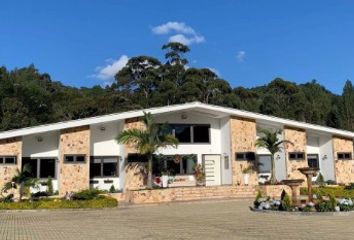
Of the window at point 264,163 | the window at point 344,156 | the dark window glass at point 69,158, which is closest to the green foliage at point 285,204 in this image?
the dark window glass at point 69,158

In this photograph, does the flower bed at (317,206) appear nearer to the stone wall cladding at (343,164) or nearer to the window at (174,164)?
the window at (174,164)

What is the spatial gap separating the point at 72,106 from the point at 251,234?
36.7m

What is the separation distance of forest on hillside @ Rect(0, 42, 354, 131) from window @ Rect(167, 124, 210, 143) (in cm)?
1983

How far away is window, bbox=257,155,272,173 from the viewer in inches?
1068

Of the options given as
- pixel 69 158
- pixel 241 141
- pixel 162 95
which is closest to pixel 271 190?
pixel 241 141

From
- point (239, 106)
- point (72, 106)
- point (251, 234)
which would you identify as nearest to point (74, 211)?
point (251, 234)

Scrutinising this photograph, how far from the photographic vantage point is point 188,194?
21.7 m

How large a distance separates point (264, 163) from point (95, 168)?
10.3 m

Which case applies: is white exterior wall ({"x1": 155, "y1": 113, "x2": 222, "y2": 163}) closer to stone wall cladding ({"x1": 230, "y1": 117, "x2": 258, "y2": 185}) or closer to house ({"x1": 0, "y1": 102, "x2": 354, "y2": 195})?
house ({"x1": 0, "y1": 102, "x2": 354, "y2": 195})

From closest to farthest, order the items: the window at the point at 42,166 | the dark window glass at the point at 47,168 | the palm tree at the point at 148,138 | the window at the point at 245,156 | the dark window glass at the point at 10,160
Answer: the dark window glass at the point at 10,160, the palm tree at the point at 148,138, the window at the point at 42,166, the dark window glass at the point at 47,168, the window at the point at 245,156

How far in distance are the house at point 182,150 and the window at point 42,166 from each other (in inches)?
1.9

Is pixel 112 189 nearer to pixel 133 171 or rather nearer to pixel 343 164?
pixel 133 171

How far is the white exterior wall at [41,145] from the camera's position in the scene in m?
23.1

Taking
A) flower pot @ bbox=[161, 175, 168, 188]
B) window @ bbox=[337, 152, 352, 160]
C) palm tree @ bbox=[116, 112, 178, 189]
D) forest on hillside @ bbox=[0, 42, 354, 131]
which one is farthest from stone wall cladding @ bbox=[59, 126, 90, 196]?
forest on hillside @ bbox=[0, 42, 354, 131]
